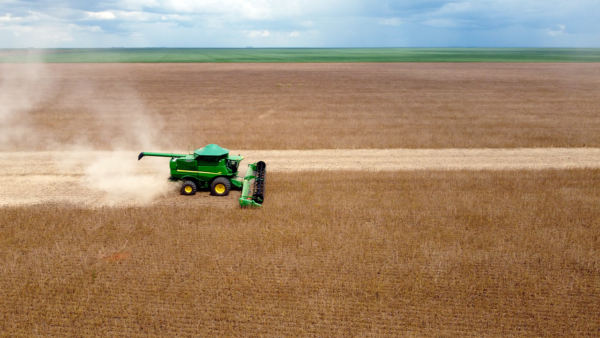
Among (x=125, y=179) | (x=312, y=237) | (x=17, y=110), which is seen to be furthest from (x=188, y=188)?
(x=17, y=110)

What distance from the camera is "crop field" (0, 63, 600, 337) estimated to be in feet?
30.6

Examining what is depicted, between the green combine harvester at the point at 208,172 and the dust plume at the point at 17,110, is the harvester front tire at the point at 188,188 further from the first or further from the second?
the dust plume at the point at 17,110

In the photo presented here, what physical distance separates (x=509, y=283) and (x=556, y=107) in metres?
36.9

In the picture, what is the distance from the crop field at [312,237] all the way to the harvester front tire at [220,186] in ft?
1.14

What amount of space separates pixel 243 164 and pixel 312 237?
A: 9.33 metres

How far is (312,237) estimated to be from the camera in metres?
13.0

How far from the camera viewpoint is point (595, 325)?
9070 millimetres

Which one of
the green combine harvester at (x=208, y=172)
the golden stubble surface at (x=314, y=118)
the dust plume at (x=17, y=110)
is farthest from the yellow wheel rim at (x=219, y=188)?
the dust plume at (x=17, y=110)

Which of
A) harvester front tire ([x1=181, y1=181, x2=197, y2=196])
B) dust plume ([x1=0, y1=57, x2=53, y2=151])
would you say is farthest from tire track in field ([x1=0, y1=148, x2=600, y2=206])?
dust plume ([x1=0, y1=57, x2=53, y2=151])

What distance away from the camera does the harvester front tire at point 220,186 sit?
16375 millimetres

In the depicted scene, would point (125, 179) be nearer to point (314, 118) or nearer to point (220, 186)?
point (220, 186)

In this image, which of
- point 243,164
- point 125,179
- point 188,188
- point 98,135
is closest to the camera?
point 188,188

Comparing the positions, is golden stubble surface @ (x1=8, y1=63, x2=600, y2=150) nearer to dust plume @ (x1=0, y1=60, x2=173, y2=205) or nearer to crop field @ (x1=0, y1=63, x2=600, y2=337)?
dust plume @ (x1=0, y1=60, x2=173, y2=205)

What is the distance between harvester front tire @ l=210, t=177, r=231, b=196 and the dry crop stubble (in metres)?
1.52
